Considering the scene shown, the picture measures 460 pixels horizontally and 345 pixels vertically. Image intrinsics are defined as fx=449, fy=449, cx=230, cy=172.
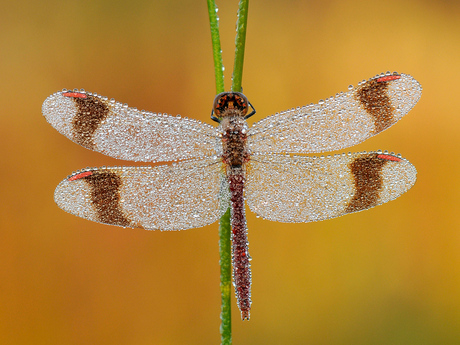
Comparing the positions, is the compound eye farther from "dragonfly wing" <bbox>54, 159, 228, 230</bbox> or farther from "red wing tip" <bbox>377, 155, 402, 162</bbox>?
"red wing tip" <bbox>377, 155, 402, 162</bbox>

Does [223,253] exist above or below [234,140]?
below

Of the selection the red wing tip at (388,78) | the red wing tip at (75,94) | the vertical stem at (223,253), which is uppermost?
the red wing tip at (388,78)

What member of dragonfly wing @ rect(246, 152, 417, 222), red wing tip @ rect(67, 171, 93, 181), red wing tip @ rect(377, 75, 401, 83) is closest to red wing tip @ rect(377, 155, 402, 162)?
dragonfly wing @ rect(246, 152, 417, 222)

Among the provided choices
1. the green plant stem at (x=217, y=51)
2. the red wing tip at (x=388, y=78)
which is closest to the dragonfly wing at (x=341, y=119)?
the red wing tip at (x=388, y=78)

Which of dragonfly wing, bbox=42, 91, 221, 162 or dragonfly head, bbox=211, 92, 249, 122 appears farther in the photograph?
dragonfly wing, bbox=42, 91, 221, 162

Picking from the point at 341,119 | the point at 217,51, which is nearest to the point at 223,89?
the point at 217,51

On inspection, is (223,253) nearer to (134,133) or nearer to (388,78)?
(134,133)

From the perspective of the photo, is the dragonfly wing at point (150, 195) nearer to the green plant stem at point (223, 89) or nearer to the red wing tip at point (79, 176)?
the red wing tip at point (79, 176)
